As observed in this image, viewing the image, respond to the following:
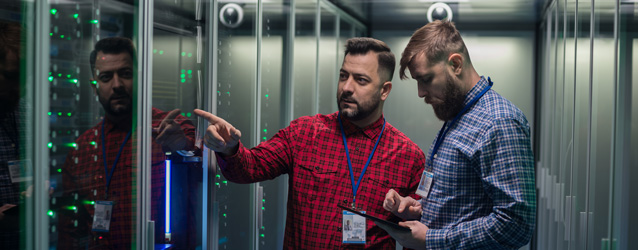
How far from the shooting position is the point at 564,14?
12.8 ft

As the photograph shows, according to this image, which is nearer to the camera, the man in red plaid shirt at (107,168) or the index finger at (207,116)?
the man in red plaid shirt at (107,168)

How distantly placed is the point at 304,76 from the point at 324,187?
6.19 feet

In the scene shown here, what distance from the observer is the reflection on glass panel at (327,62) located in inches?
193

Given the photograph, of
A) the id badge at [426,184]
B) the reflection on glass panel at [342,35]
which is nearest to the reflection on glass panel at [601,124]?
the id badge at [426,184]

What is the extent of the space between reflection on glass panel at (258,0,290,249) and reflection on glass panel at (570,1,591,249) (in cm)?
172

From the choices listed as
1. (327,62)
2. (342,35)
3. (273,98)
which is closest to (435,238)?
(273,98)

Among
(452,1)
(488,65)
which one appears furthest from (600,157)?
(488,65)

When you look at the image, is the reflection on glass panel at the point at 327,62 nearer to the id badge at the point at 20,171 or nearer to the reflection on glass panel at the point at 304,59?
the reflection on glass panel at the point at 304,59

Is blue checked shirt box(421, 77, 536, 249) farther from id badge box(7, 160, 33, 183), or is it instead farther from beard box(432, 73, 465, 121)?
id badge box(7, 160, 33, 183)

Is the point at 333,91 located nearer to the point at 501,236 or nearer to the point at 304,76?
the point at 304,76

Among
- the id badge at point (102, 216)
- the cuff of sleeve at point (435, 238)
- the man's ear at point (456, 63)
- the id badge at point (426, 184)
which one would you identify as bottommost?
the cuff of sleeve at point (435, 238)

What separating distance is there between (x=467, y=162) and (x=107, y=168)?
1153mm

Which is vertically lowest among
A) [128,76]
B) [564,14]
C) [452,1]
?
[128,76]

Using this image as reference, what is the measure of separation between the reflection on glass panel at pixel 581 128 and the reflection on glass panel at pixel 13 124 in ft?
8.00
